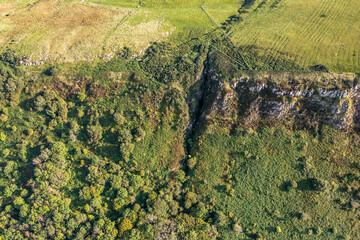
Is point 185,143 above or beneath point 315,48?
beneath


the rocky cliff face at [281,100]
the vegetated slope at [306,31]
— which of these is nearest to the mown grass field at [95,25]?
the vegetated slope at [306,31]

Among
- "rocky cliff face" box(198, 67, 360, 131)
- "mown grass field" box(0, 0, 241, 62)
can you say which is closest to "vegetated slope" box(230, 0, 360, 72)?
"rocky cliff face" box(198, 67, 360, 131)

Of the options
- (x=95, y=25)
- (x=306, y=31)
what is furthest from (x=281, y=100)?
(x=95, y=25)

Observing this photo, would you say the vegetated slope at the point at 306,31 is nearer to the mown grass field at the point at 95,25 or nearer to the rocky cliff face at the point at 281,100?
the rocky cliff face at the point at 281,100

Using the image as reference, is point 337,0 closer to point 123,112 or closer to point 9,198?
point 123,112

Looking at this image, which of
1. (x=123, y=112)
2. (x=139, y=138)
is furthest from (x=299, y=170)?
(x=123, y=112)

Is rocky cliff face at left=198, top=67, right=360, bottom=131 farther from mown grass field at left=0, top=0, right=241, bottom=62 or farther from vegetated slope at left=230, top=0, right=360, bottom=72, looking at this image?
mown grass field at left=0, top=0, right=241, bottom=62
